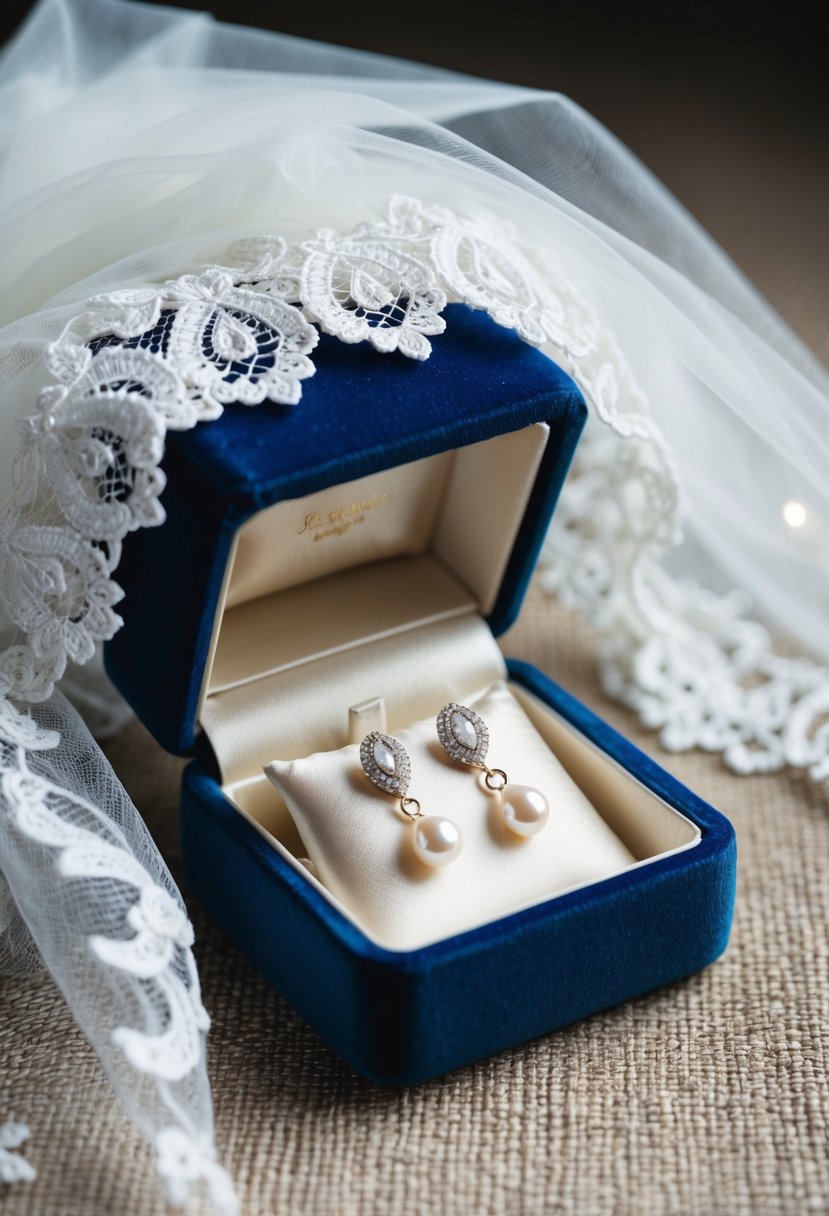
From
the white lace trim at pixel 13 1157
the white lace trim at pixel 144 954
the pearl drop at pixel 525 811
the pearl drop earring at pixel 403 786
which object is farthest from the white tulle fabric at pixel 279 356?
the pearl drop at pixel 525 811

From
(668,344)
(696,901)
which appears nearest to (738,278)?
(668,344)

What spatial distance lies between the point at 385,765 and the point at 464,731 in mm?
88

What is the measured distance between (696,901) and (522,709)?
290 mm

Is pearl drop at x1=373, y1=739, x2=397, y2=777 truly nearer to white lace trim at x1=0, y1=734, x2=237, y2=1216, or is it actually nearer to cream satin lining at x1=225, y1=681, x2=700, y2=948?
cream satin lining at x1=225, y1=681, x2=700, y2=948

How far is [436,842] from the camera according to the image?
1215 mm

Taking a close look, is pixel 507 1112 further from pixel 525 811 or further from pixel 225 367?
pixel 225 367

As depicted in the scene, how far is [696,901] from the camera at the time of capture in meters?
1.23

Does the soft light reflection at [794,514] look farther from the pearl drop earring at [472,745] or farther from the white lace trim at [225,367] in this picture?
the pearl drop earring at [472,745]

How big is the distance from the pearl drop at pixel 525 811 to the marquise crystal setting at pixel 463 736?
0.06 meters

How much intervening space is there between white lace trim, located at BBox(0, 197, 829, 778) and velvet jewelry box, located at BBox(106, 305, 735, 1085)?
0.04 metres

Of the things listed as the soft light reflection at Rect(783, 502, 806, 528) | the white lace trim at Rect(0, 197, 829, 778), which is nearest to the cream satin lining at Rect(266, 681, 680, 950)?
the white lace trim at Rect(0, 197, 829, 778)

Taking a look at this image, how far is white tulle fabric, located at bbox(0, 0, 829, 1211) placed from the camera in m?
1.14

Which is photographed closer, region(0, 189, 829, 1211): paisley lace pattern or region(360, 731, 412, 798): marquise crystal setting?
region(0, 189, 829, 1211): paisley lace pattern

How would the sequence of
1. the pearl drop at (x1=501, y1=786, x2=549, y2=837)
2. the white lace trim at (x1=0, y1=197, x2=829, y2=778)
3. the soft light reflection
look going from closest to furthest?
the white lace trim at (x1=0, y1=197, x2=829, y2=778) → the pearl drop at (x1=501, y1=786, x2=549, y2=837) → the soft light reflection
